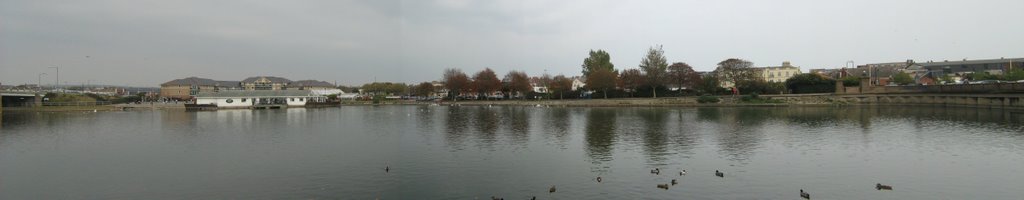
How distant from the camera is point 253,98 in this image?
81500 millimetres

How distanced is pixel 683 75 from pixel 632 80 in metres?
6.54

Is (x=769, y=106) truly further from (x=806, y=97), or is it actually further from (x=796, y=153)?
(x=796, y=153)

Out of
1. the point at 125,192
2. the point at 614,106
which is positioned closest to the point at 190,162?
the point at 125,192

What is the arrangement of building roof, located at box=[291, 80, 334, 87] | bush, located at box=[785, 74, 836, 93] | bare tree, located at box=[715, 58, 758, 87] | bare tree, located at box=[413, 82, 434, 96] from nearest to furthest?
bush, located at box=[785, 74, 836, 93] < bare tree, located at box=[715, 58, 758, 87] < bare tree, located at box=[413, 82, 434, 96] < building roof, located at box=[291, 80, 334, 87]

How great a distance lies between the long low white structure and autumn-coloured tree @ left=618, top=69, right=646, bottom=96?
43614 millimetres

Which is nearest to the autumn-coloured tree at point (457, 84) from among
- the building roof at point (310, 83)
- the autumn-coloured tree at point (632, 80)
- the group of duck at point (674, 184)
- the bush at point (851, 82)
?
the autumn-coloured tree at point (632, 80)

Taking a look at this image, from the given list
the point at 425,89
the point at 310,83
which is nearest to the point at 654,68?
the point at 425,89

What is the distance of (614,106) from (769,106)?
17.3 metres

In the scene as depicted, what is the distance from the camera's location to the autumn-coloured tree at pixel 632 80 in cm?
8031

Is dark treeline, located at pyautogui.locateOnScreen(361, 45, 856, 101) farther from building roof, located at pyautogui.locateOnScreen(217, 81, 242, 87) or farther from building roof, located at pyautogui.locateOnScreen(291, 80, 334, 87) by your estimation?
building roof, located at pyautogui.locateOnScreen(217, 81, 242, 87)

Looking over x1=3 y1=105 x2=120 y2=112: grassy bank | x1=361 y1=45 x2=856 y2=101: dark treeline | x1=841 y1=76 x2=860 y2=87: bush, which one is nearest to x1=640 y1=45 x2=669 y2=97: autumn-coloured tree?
x1=361 y1=45 x2=856 y2=101: dark treeline

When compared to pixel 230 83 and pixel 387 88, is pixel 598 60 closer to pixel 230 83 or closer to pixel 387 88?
pixel 387 88

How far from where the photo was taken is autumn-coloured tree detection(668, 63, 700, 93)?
255 ft

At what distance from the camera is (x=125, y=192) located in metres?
16.5
